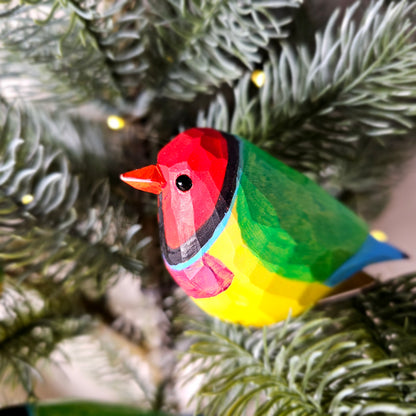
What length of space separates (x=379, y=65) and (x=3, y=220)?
0.27 m

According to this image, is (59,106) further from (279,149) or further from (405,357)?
(405,357)

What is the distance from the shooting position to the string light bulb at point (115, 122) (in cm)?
33

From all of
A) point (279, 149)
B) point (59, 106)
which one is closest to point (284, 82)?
point (279, 149)

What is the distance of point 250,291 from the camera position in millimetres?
237

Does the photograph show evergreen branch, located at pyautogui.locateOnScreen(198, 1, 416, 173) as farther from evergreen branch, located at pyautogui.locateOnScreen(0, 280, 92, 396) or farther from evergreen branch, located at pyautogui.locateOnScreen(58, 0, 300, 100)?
evergreen branch, located at pyautogui.locateOnScreen(0, 280, 92, 396)

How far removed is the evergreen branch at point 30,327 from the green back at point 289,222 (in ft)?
0.64

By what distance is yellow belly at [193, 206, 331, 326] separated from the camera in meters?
0.22

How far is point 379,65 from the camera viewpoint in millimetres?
272

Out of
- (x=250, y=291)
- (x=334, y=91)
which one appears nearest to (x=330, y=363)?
(x=250, y=291)

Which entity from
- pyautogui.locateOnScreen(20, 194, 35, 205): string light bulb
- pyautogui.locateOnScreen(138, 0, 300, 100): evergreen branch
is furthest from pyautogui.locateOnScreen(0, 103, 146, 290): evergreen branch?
pyautogui.locateOnScreen(138, 0, 300, 100): evergreen branch

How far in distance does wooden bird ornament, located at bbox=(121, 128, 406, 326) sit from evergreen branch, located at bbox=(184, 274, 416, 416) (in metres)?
0.02

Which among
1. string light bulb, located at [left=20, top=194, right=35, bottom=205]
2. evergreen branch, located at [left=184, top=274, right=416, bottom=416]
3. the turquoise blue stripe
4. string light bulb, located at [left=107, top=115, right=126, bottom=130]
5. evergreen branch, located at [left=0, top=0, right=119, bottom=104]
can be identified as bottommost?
evergreen branch, located at [left=184, top=274, right=416, bottom=416]

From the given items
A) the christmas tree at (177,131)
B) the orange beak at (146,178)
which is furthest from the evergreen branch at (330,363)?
the orange beak at (146,178)

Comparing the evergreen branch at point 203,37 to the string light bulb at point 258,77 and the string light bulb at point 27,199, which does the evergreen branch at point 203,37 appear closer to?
the string light bulb at point 258,77
